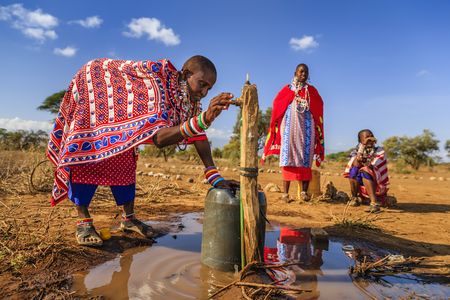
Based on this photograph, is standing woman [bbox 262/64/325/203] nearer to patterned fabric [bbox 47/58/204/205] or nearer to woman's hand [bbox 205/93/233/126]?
patterned fabric [bbox 47/58/204/205]

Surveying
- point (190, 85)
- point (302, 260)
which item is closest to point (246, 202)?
point (302, 260)

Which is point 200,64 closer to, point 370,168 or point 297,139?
point 297,139

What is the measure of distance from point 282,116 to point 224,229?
12.8 feet

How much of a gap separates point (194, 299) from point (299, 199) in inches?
167

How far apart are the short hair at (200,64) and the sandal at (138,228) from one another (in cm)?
160

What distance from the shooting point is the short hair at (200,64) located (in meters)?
2.85

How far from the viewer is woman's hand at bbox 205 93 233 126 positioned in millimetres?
2322

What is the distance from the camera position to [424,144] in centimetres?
2514

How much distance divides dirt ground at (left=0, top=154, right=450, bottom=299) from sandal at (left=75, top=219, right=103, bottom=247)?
62mm

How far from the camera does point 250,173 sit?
2.41m

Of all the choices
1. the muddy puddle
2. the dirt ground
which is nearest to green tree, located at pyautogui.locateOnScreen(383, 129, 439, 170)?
the dirt ground

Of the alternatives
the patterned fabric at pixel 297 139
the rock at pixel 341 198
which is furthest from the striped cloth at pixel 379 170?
the patterned fabric at pixel 297 139

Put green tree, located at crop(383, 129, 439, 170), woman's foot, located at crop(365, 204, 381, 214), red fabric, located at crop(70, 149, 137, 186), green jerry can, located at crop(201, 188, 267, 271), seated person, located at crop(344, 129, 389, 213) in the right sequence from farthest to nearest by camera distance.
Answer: green tree, located at crop(383, 129, 439, 170), seated person, located at crop(344, 129, 389, 213), woman's foot, located at crop(365, 204, 381, 214), red fabric, located at crop(70, 149, 137, 186), green jerry can, located at crop(201, 188, 267, 271)

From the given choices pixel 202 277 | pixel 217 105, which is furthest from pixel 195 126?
pixel 202 277
